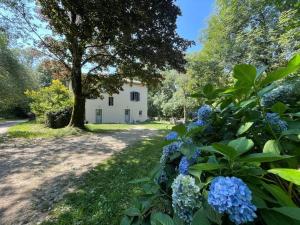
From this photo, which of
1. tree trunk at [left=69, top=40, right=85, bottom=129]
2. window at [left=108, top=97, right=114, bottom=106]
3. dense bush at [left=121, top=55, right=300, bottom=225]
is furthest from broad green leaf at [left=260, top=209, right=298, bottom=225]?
window at [left=108, top=97, right=114, bottom=106]

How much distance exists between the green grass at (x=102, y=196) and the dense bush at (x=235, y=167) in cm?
101

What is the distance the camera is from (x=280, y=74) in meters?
0.97

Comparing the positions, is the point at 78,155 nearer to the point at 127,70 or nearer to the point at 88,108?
the point at 127,70

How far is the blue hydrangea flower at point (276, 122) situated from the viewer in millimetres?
1050

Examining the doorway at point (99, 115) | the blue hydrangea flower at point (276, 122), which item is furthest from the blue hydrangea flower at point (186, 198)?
the doorway at point (99, 115)

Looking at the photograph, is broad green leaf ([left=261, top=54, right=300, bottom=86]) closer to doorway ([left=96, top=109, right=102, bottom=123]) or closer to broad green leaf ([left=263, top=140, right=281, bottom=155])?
broad green leaf ([left=263, top=140, right=281, bottom=155])

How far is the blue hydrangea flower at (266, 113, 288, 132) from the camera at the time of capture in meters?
1.05

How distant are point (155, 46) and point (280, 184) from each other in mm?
11190

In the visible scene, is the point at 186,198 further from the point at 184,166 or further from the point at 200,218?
the point at 184,166

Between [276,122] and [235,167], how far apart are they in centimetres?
37

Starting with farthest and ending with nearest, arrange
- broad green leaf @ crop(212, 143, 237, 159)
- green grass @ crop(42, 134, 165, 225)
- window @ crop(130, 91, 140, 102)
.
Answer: window @ crop(130, 91, 140, 102)
green grass @ crop(42, 134, 165, 225)
broad green leaf @ crop(212, 143, 237, 159)

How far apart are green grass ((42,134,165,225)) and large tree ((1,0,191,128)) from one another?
6.40 metres

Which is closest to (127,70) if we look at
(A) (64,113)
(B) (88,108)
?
(A) (64,113)

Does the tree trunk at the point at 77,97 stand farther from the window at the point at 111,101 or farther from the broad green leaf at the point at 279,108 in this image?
the window at the point at 111,101
